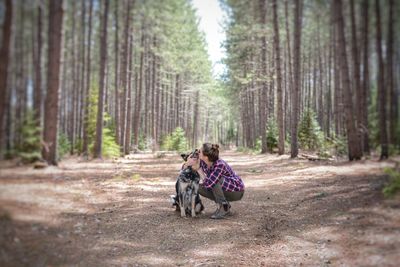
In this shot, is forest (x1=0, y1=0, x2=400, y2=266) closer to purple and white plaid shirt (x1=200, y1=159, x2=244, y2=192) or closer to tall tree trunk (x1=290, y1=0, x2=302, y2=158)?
purple and white plaid shirt (x1=200, y1=159, x2=244, y2=192)

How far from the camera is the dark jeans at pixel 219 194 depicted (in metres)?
7.06

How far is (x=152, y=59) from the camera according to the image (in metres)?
29.9

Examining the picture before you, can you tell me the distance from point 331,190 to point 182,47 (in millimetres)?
23159

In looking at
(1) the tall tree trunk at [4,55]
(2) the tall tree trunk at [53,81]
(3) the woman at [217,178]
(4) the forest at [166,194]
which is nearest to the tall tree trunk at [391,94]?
(4) the forest at [166,194]

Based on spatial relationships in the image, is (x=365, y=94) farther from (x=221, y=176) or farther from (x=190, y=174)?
(x=190, y=174)

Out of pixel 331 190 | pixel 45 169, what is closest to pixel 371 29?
pixel 331 190

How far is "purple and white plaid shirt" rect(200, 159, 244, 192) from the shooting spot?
275 inches

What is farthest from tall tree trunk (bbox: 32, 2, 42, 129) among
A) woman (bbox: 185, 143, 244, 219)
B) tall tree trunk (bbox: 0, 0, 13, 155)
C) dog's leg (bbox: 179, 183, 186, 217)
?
dog's leg (bbox: 179, 183, 186, 217)

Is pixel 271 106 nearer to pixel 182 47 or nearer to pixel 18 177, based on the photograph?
pixel 182 47

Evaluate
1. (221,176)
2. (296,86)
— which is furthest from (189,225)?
(296,86)

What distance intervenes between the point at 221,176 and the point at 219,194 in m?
0.36

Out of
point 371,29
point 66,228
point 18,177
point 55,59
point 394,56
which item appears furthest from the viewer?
point 371,29

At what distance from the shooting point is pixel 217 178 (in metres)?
6.98

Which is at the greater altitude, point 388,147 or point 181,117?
point 181,117
